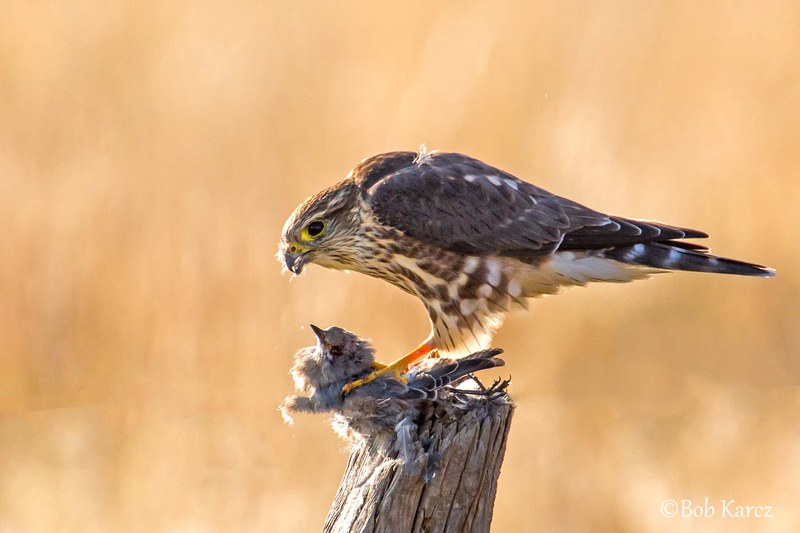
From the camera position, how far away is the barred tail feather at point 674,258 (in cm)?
416

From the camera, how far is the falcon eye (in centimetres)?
436

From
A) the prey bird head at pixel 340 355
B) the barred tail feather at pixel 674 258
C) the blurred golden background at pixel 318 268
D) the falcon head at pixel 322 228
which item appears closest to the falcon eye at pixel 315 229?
the falcon head at pixel 322 228

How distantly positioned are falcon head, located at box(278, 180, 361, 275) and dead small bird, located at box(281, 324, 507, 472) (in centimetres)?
71

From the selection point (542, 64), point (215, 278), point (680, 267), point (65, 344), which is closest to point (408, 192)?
point (680, 267)

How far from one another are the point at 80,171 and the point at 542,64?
12.1ft

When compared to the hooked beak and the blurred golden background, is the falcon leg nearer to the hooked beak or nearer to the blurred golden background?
the hooked beak

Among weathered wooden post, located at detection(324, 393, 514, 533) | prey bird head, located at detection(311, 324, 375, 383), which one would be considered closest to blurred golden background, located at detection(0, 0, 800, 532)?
prey bird head, located at detection(311, 324, 375, 383)

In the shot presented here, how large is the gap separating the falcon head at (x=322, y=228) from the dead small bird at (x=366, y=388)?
707 mm

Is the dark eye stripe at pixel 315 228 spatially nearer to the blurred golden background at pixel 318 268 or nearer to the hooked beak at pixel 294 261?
the hooked beak at pixel 294 261

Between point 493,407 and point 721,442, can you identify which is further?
point 721,442

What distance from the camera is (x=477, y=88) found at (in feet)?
23.3

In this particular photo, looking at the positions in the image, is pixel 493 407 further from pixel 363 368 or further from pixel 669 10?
pixel 669 10

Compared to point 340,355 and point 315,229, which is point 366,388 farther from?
point 315,229

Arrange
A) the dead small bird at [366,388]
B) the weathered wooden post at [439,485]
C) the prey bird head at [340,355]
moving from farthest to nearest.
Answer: the prey bird head at [340,355] < the dead small bird at [366,388] < the weathered wooden post at [439,485]
